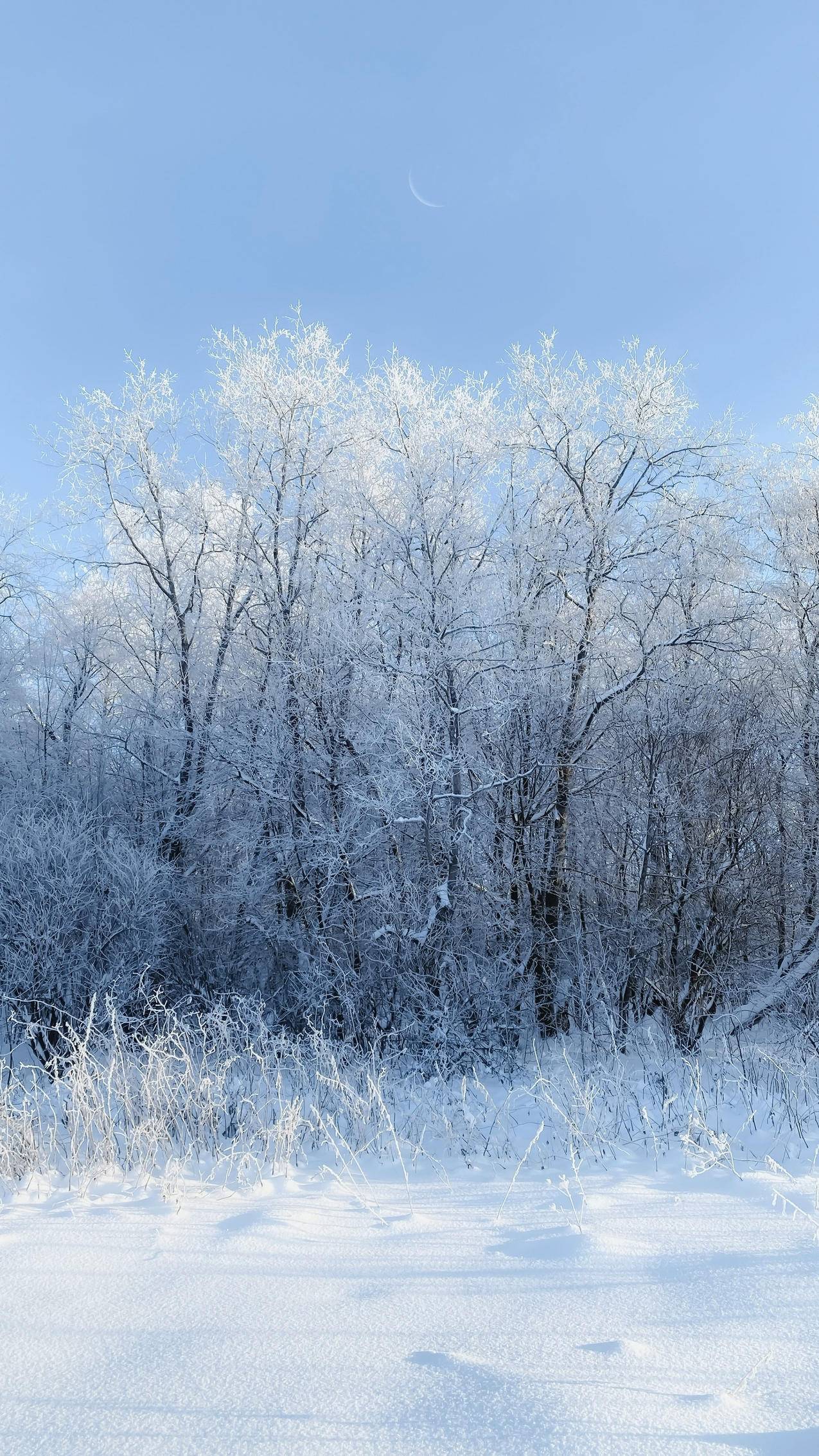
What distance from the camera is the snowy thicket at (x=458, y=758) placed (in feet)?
39.6

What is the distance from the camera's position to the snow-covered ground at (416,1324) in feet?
7.55

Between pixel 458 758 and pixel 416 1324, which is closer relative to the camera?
pixel 416 1324

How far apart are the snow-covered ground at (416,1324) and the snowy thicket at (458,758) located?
7.29 metres

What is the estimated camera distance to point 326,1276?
341cm

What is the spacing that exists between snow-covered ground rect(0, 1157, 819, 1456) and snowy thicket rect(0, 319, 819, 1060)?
7288 mm

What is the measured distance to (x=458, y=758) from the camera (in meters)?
11.7

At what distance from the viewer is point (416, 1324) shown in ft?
9.64

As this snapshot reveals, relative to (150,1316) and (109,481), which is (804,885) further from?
(109,481)

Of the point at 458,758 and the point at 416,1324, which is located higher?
the point at 458,758

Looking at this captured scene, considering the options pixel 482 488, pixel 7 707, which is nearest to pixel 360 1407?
pixel 482 488

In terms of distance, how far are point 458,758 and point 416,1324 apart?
894cm

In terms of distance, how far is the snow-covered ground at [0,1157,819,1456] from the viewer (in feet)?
7.55

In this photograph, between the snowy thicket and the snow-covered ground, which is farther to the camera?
the snowy thicket

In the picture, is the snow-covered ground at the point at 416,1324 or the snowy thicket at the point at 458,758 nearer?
the snow-covered ground at the point at 416,1324
